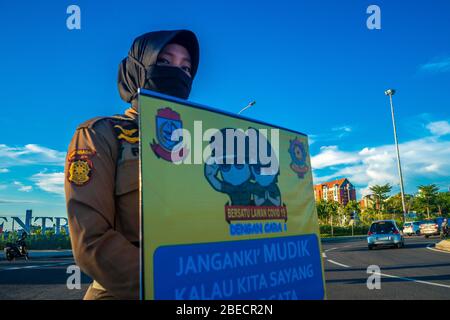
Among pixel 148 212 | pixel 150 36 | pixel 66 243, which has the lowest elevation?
pixel 66 243

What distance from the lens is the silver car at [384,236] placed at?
16.0 meters

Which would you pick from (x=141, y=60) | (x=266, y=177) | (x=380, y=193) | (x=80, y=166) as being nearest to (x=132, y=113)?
(x=141, y=60)

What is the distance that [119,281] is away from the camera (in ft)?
3.98

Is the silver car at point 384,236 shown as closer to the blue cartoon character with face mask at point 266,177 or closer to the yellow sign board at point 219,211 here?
the yellow sign board at point 219,211

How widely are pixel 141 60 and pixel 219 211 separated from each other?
2.86 feet

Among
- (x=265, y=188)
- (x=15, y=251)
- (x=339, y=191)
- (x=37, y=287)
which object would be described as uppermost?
(x=339, y=191)

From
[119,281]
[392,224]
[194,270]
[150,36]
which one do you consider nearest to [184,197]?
[194,270]

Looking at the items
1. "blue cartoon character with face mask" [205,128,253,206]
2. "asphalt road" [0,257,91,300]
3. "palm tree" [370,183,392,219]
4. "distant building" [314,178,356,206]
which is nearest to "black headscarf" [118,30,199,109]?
"blue cartoon character with face mask" [205,128,253,206]

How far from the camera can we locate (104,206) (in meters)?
1.23

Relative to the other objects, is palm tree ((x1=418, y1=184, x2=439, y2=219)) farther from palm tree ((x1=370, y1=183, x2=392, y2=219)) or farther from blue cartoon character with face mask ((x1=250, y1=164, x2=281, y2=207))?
blue cartoon character with face mask ((x1=250, y1=164, x2=281, y2=207))

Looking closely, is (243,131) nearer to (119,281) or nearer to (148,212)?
(148,212)

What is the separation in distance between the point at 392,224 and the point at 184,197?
1799 cm

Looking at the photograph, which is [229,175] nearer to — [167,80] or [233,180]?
[233,180]

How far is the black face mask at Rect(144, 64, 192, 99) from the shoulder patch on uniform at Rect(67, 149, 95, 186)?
20.8 inches
